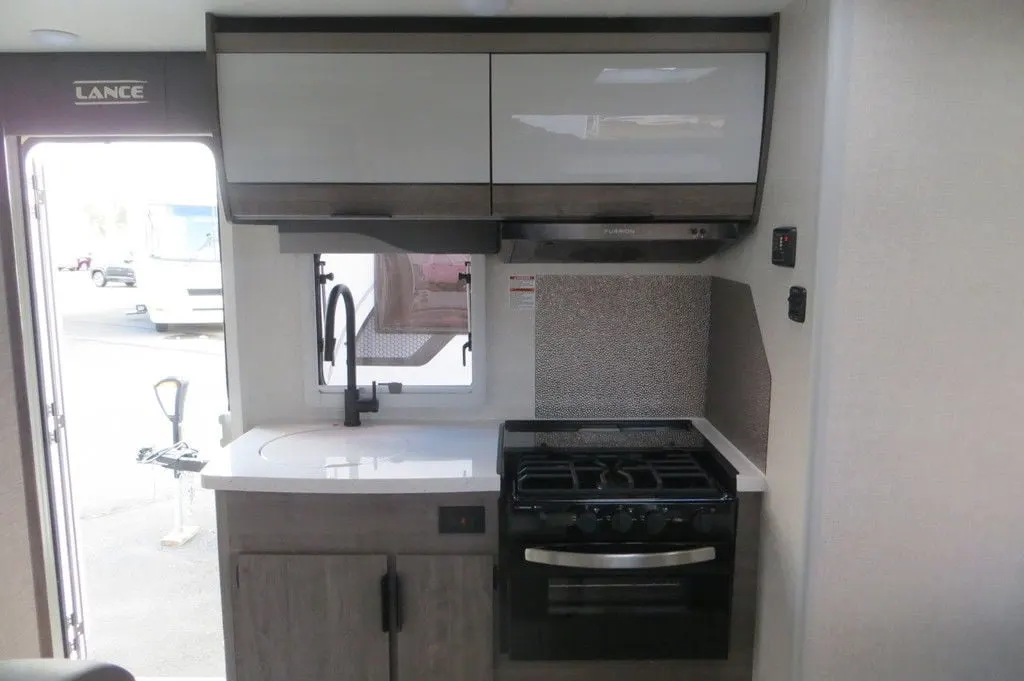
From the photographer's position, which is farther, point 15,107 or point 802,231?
point 15,107

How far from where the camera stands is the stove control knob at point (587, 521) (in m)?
1.72

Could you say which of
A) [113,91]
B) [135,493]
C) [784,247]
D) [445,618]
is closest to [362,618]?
[445,618]

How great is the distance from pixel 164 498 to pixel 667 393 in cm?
350

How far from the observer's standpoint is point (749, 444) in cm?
191

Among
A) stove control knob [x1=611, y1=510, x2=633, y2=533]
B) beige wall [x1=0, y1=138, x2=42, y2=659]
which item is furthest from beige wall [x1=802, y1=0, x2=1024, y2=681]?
beige wall [x1=0, y1=138, x2=42, y2=659]

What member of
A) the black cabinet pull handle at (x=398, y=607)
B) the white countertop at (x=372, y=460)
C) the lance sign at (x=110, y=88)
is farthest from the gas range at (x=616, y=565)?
the lance sign at (x=110, y=88)

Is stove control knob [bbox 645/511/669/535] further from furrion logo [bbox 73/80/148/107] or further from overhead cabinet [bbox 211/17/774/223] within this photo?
furrion logo [bbox 73/80/148/107]

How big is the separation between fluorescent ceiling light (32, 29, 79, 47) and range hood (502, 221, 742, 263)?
1383 mm

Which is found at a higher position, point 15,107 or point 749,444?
point 15,107

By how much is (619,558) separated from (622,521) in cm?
10

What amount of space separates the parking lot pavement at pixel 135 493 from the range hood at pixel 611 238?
4.13 ft

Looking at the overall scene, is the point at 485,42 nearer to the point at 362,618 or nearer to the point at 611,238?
the point at 611,238

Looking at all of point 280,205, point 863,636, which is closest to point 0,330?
point 280,205

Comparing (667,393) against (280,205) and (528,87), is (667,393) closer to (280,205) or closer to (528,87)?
(528,87)
